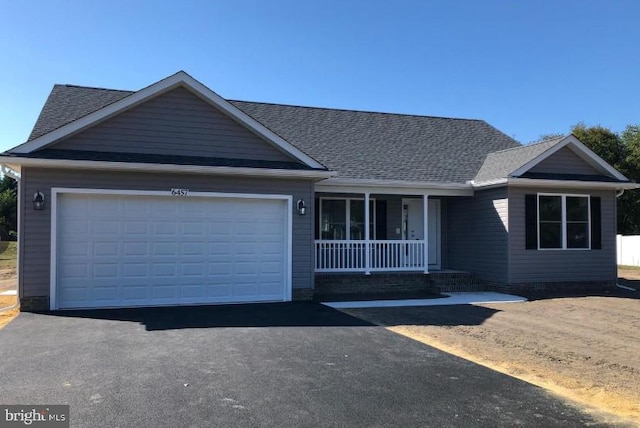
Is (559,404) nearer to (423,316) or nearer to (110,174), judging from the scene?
(423,316)

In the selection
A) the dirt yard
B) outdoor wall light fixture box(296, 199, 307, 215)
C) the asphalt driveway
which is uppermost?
outdoor wall light fixture box(296, 199, 307, 215)

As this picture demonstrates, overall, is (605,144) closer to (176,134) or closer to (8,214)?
(176,134)

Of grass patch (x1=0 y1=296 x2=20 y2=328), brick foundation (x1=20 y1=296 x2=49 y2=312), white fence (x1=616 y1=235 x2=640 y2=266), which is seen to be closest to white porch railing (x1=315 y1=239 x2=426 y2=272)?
brick foundation (x1=20 y1=296 x2=49 y2=312)

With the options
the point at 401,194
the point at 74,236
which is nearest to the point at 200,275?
the point at 74,236

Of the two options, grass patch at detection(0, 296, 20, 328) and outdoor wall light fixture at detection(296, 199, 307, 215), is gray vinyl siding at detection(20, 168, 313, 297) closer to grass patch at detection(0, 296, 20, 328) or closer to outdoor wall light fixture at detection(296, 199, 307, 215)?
outdoor wall light fixture at detection(296, 199, 307, 215)

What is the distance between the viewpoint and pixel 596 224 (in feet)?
49.4

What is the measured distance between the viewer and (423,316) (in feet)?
34.8

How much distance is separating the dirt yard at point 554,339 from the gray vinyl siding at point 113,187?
7.21 feet

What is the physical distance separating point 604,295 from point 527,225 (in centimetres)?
273

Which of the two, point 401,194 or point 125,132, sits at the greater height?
point 125,132

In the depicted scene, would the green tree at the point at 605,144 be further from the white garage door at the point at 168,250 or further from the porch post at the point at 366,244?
the white garage door at the point at 168,250

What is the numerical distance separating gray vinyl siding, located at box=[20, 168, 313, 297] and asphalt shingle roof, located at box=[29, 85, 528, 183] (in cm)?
220

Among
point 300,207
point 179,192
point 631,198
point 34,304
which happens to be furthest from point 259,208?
point 631,198

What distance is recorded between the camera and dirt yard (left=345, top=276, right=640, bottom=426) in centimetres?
593
